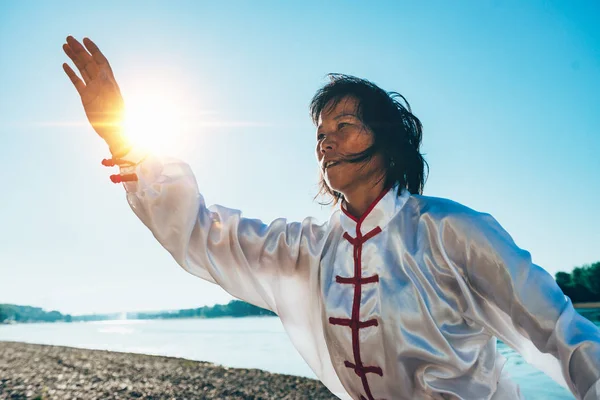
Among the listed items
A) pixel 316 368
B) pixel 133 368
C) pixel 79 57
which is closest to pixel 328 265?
pixel 316 368

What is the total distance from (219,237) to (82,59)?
96 cm

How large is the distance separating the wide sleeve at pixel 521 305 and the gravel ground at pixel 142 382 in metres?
11.8

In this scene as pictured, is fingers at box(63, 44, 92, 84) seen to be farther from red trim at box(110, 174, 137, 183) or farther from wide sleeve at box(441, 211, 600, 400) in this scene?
wide sleeve at box(441, 211, 600, 400)

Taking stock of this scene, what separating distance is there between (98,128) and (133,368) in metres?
18.2

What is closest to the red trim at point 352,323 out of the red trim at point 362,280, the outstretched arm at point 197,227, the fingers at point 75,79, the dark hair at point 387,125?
the red trim at point 362,280

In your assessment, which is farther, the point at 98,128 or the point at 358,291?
the point at 98,128

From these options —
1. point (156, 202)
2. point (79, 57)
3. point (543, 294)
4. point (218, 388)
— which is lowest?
point (218, 388)

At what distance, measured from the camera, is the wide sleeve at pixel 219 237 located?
2.07m

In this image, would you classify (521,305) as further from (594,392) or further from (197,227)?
(197,227)

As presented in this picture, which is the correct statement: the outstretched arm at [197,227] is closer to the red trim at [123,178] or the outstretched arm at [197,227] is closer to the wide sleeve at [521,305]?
the red trim at [123,178]

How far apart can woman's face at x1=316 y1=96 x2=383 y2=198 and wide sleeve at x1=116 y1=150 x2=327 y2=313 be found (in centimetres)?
29

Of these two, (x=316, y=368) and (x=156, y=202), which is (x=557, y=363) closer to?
(x=316, y=368)

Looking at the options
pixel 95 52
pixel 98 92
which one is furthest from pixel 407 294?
pixel 95 52

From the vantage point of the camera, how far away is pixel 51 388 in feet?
40.9
